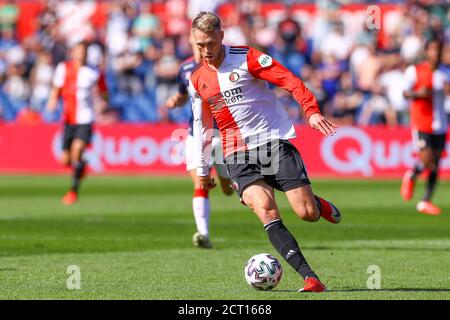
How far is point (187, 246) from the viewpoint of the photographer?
42.4ft

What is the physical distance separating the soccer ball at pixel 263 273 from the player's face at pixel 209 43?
173 centimetres

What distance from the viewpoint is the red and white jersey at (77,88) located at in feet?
65.6

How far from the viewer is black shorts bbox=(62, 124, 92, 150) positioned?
2000cm

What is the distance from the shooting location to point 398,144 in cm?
2583

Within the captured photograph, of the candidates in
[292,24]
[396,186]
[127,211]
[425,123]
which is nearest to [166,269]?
[127,211]

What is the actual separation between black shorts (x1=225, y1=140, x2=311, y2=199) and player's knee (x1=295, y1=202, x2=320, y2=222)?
0.58 feet

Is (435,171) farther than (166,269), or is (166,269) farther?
(435,171)

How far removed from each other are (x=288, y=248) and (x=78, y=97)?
11984mm

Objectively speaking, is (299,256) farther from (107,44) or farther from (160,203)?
(107,44)

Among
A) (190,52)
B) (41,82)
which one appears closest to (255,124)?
(190,52)

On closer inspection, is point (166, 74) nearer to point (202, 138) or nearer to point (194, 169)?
point (194, 169)

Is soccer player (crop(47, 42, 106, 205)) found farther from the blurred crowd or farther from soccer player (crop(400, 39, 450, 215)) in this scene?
the blurred crowd

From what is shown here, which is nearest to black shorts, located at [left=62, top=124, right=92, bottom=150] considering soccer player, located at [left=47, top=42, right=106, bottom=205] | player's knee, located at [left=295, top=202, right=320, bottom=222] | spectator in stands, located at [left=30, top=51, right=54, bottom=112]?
soccer player, located at [left=47, top=42, right=106, bottom=205]

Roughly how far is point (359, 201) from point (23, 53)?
13.6m
